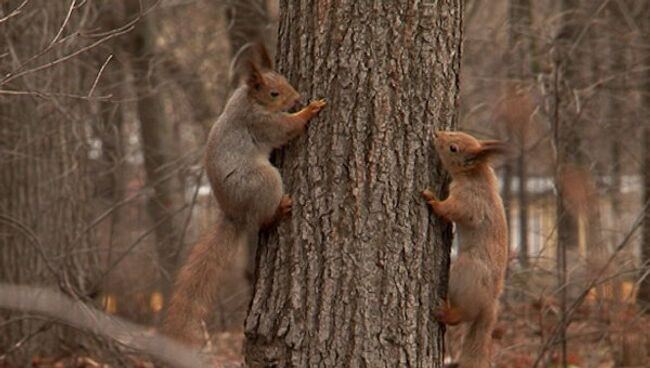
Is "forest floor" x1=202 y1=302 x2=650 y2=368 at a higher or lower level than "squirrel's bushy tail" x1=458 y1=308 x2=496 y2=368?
lower

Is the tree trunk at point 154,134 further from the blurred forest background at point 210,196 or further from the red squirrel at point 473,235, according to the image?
the red squirrel at point 473,235

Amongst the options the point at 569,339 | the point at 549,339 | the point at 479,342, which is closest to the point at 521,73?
the point at 569,339

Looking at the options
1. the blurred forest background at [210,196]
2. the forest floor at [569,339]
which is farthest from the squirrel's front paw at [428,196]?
the forest floor at [569,339]

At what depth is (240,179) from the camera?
5.17 meters

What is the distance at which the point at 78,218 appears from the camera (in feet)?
30.8

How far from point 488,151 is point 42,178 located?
17.5 ft

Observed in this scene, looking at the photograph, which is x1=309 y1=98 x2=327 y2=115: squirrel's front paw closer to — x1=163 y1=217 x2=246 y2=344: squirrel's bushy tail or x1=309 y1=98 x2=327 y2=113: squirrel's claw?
x1=309 y1=98 x2=327 y2=113: squirrel's claw

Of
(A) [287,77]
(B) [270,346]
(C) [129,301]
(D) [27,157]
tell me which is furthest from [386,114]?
(C) [129,301]

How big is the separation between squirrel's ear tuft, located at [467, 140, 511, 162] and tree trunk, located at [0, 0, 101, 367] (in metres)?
4.63

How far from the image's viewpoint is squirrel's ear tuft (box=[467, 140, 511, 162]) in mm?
5066

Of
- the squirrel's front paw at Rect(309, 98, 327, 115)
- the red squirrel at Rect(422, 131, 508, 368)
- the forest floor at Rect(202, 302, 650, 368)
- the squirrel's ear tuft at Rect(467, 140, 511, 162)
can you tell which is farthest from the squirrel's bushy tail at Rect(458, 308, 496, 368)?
the forest floor at Rect(202, 302, 650, 368)

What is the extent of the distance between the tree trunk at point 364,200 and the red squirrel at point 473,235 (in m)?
0.11

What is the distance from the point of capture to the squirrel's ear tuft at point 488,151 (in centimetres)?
507

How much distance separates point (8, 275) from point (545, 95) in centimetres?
462
